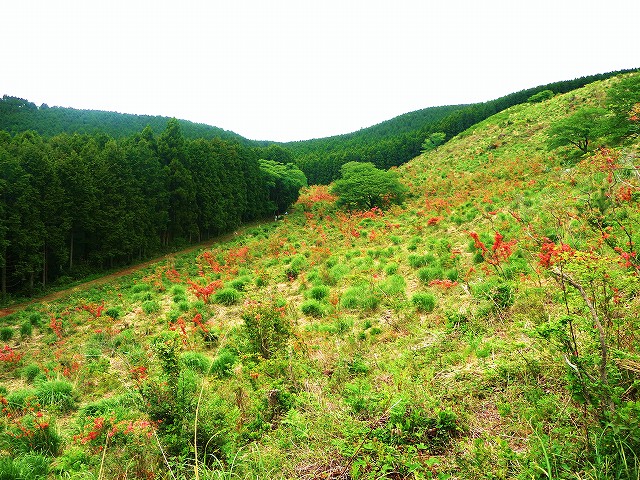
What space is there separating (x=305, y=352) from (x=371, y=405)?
2.25 meters

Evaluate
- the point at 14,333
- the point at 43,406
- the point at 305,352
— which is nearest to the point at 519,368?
the point at 305,352

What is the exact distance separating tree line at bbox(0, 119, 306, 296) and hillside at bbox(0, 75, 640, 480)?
27.6 feet

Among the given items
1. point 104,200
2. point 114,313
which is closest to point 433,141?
point 104,200

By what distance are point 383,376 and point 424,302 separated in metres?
2.85

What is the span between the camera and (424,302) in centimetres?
630

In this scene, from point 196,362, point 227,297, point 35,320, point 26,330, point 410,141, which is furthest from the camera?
point 410,141

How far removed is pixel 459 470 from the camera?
2.22 meters

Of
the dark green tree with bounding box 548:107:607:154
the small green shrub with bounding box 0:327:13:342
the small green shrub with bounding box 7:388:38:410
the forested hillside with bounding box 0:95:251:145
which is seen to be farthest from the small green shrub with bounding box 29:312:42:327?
the forested hillside with bounding box 0:95:251:145

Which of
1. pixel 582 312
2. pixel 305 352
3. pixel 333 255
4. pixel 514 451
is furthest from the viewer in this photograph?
pixel 333 255

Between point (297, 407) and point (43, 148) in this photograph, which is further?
point (43, 148)

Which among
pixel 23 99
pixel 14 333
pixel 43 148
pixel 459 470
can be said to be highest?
pixel 23 99

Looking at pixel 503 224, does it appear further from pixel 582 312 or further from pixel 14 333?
pixel 14 333

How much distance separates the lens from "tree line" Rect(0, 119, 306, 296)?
53.4 feet

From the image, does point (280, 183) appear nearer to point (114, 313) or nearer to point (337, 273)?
point (114, 313)
